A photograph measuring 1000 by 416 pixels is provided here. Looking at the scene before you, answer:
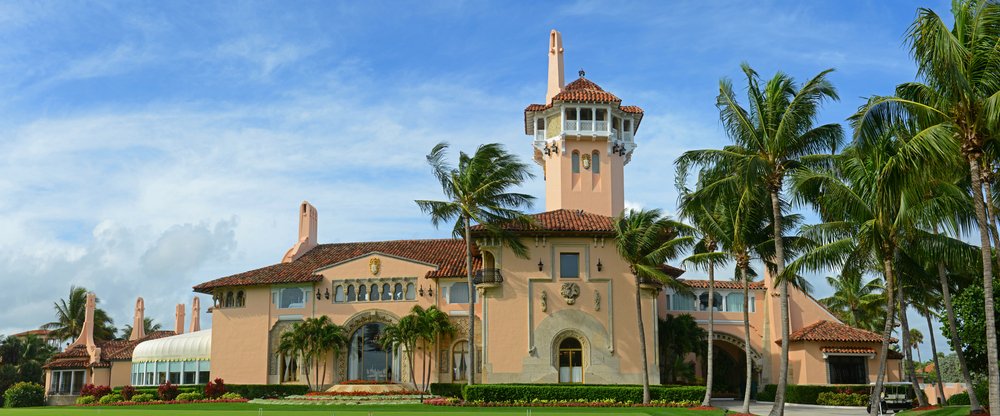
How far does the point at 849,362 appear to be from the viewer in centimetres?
4638

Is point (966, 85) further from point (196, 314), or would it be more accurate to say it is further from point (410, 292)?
point (196, 314)

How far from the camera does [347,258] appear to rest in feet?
168

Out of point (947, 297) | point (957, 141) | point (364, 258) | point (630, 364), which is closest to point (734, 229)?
point (947, 297)

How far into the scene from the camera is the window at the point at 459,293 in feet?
157

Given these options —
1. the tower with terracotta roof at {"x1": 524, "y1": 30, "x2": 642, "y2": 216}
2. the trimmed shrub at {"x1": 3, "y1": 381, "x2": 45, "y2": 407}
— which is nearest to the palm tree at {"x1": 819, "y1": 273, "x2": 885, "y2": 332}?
the tower with terracotta roof at {"x1": 524, "y1": 30, "x2": 642, "y2": 216}

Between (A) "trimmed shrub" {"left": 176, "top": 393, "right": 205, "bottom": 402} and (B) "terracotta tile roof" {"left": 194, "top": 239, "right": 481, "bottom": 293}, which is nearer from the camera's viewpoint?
(A) "trimmed shrub" {"left": 176, "top": 393, "right": 205, "bottom": 402}

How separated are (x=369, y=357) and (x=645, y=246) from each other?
1861cm

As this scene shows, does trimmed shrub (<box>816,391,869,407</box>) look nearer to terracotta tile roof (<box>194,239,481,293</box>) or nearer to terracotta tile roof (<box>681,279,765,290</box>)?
terracotta tile roof (<box>681,279,765,290</box>)

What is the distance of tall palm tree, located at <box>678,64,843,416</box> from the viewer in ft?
89.6

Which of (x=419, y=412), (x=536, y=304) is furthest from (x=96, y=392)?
(x=536, y=304)

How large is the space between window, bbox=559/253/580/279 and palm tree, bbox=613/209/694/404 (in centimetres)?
290

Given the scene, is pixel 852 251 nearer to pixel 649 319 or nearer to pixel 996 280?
pixel 996 280

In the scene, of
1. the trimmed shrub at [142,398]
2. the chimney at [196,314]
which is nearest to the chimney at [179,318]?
the chimney at [196,314]

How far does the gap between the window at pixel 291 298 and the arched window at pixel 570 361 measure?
17129 mm
